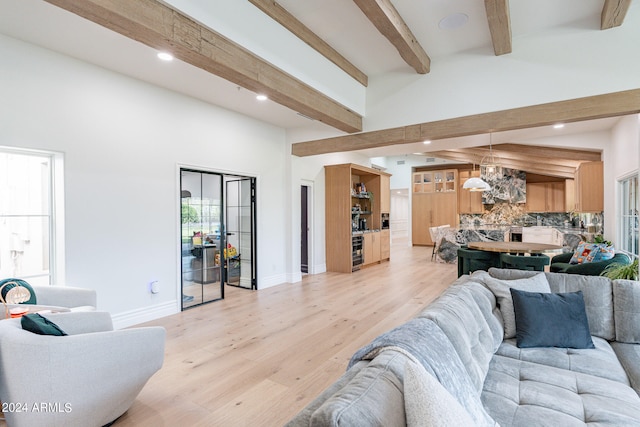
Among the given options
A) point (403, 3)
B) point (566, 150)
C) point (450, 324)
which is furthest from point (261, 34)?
point (566, 150)

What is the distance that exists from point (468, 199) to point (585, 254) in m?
7.34

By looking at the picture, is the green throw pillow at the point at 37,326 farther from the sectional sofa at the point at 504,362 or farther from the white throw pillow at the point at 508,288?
the white throw pillow at the point at 508,288

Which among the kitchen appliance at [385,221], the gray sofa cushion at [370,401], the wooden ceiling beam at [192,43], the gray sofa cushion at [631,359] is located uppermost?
the wooden ceiling beam at [192,43]

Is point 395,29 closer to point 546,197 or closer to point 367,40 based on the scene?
point 367,40

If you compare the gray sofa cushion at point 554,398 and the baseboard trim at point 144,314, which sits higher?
the gray sofa cushion at point 554,398

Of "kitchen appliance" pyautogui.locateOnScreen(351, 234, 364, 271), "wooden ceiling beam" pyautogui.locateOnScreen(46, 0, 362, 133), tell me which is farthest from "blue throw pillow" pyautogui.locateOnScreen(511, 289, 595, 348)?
"kitchen appliance" pyautogui.locateOnScreen(351, 234, 364, 271)

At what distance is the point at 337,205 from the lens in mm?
7066

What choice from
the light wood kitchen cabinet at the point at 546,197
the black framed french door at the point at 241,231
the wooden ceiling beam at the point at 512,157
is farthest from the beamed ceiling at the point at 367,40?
the light wood kitchen cabinet at the point at 546,197

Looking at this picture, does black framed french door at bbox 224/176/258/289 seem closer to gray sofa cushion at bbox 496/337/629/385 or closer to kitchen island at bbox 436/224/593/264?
gray sofa cushion at bbox 496/337/629/385

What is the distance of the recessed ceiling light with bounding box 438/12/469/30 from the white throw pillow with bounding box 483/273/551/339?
2545 millimetres

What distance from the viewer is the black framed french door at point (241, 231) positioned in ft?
18.2

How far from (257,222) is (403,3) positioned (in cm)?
383

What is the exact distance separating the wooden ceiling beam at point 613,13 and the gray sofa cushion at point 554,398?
10.5ft

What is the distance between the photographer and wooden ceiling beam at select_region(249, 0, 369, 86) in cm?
291
